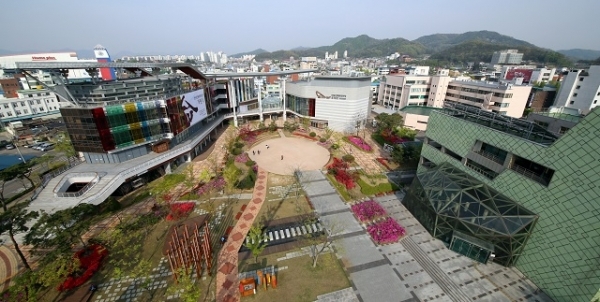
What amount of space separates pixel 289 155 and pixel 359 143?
1887 cm

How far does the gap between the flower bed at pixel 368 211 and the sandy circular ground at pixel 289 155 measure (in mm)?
15118

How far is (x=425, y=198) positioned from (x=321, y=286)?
18288mm

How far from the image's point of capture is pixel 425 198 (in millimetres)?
31828

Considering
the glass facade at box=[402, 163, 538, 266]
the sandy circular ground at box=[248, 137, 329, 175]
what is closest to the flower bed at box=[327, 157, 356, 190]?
the sandy circular ground at box=[248, 137, 329, 175]

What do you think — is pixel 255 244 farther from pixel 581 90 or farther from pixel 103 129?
pixel 581 90

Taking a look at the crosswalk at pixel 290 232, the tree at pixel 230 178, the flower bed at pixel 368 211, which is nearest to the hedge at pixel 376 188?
the flower bed at pixel 368 211

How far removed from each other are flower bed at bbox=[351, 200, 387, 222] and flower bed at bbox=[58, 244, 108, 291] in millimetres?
32595

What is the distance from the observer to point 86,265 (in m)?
26.0

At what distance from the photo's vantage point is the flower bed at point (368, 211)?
34.4 m

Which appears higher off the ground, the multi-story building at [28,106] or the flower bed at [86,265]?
the multi-story building at [28,106]

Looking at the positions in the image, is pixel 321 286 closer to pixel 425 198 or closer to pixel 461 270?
pixel 461 270

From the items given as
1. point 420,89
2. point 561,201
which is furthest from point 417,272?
point 420,89

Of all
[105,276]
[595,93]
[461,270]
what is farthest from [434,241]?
[595,93]

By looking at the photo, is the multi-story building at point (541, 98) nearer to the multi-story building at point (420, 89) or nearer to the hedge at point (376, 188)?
the multi-story building at point (420, 89)
